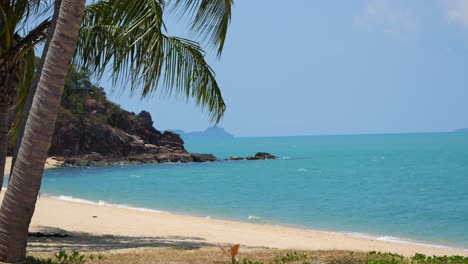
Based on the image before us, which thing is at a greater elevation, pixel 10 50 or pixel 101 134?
pixel 101 134

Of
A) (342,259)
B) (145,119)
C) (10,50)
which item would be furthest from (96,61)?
(145,119)

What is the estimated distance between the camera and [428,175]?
6347 cm

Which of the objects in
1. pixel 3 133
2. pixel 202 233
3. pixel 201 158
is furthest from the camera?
pixel 201 158

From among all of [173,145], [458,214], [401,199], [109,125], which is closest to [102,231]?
[458,214]

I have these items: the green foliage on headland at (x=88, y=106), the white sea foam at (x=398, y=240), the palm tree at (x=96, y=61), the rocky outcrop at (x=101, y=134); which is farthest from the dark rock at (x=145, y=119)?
the palm tree at (x=96, y=61)

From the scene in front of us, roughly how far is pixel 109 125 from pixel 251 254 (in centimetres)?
7058

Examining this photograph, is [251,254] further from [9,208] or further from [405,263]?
[9,208]

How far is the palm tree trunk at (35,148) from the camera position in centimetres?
659

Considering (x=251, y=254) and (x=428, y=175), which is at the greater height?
(x=428, y=175)

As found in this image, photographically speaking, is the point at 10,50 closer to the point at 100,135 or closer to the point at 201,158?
the point at 100,135

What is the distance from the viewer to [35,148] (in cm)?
659

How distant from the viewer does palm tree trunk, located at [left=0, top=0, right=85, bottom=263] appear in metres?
6.59

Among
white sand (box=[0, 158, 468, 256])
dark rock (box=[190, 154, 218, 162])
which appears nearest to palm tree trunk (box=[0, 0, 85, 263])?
white sand (box=[0, 158, 468, 256])

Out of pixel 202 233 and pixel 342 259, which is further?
pixel 202 233
